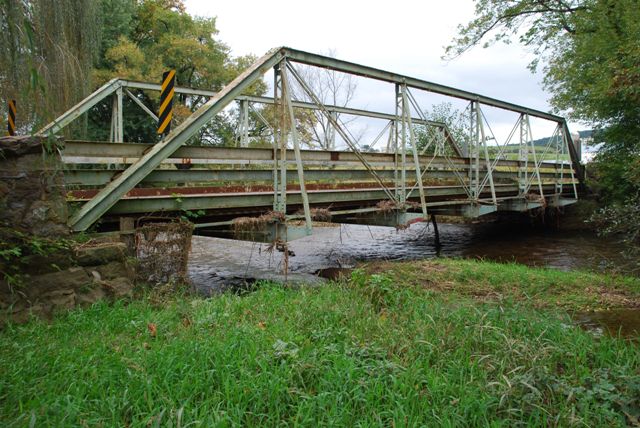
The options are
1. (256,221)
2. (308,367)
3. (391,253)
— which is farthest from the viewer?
(391,253)

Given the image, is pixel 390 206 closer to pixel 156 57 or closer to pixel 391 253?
pixel 391 253

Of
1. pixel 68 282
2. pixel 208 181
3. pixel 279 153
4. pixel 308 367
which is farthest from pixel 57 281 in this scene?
pixel 279 153

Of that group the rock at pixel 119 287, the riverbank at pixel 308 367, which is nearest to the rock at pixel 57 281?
the rock at pixel 119 287

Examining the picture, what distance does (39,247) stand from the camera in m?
4.29

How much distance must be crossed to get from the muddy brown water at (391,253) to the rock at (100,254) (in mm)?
1871

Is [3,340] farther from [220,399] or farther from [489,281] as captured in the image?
[489,281]

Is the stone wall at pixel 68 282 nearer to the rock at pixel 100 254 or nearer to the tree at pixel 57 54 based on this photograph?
the rock at pixel 100 254

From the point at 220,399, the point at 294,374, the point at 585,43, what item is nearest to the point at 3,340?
the point at 220,399

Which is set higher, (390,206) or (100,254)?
(390,206)

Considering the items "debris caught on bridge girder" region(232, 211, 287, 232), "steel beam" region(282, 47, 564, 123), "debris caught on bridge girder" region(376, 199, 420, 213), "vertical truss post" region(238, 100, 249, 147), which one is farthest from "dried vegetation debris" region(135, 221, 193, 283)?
"debris caught on bridge girder" region(376, 199, 420, 213)

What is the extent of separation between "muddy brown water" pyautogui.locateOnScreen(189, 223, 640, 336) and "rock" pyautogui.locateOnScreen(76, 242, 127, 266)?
187 centimetres

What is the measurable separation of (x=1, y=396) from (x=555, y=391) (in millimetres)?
3459

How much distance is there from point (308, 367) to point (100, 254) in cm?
294

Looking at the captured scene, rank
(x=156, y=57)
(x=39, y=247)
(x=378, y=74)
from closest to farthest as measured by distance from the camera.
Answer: (x=39, y=247) → (x=378, y=74) → (x=156, y=57)
